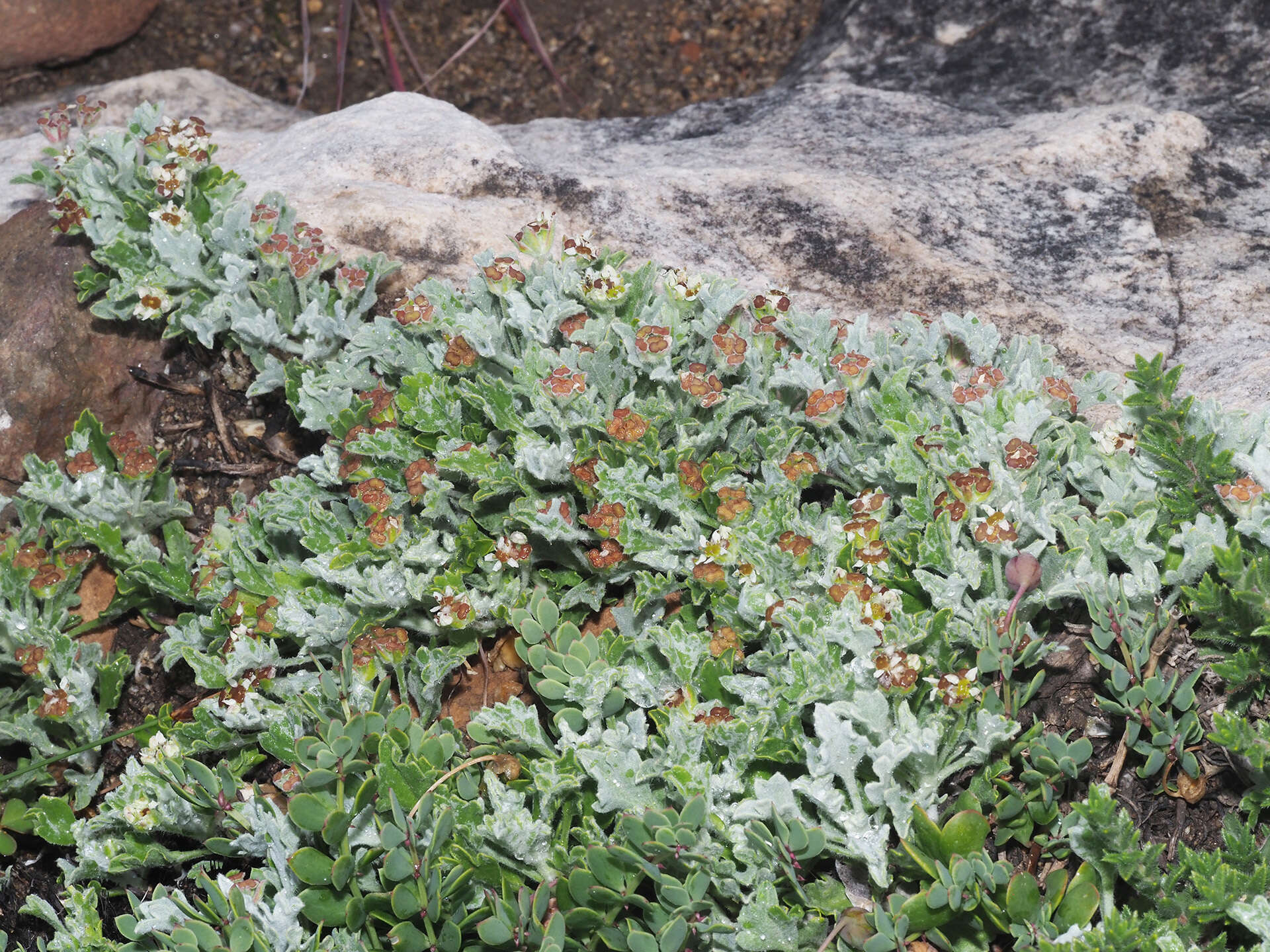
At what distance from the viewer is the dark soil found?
6.86 m

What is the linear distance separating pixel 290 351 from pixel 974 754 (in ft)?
7.89

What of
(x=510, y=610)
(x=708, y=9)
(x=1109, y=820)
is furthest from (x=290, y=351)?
(x=708, y=9)

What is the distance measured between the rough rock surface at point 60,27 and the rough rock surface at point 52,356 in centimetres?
306

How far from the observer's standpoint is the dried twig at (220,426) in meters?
3.73

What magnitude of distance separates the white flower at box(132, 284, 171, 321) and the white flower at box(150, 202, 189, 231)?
0.21 m

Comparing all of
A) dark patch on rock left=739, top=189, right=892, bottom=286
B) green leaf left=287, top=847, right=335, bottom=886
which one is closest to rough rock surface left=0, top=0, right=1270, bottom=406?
dark patch on rock left=739, top=189, right=892, bottom=286

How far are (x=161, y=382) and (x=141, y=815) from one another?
162 centimetres

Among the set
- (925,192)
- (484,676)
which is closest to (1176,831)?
(484,676)

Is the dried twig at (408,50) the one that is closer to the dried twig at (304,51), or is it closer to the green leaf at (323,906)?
the dried twig at (304,51)

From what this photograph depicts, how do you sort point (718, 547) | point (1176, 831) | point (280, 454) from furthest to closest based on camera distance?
point (280, 454), point (718, 547), point (1176, 831)

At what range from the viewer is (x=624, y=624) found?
114 inches

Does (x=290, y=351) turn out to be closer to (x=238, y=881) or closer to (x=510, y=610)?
(x=510, y=610)

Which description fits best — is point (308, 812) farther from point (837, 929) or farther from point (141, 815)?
point (837, 929)

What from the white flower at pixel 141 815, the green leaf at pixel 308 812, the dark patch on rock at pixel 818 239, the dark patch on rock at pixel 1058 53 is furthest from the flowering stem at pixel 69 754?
the dark patch on rock at pixel 1058 53
